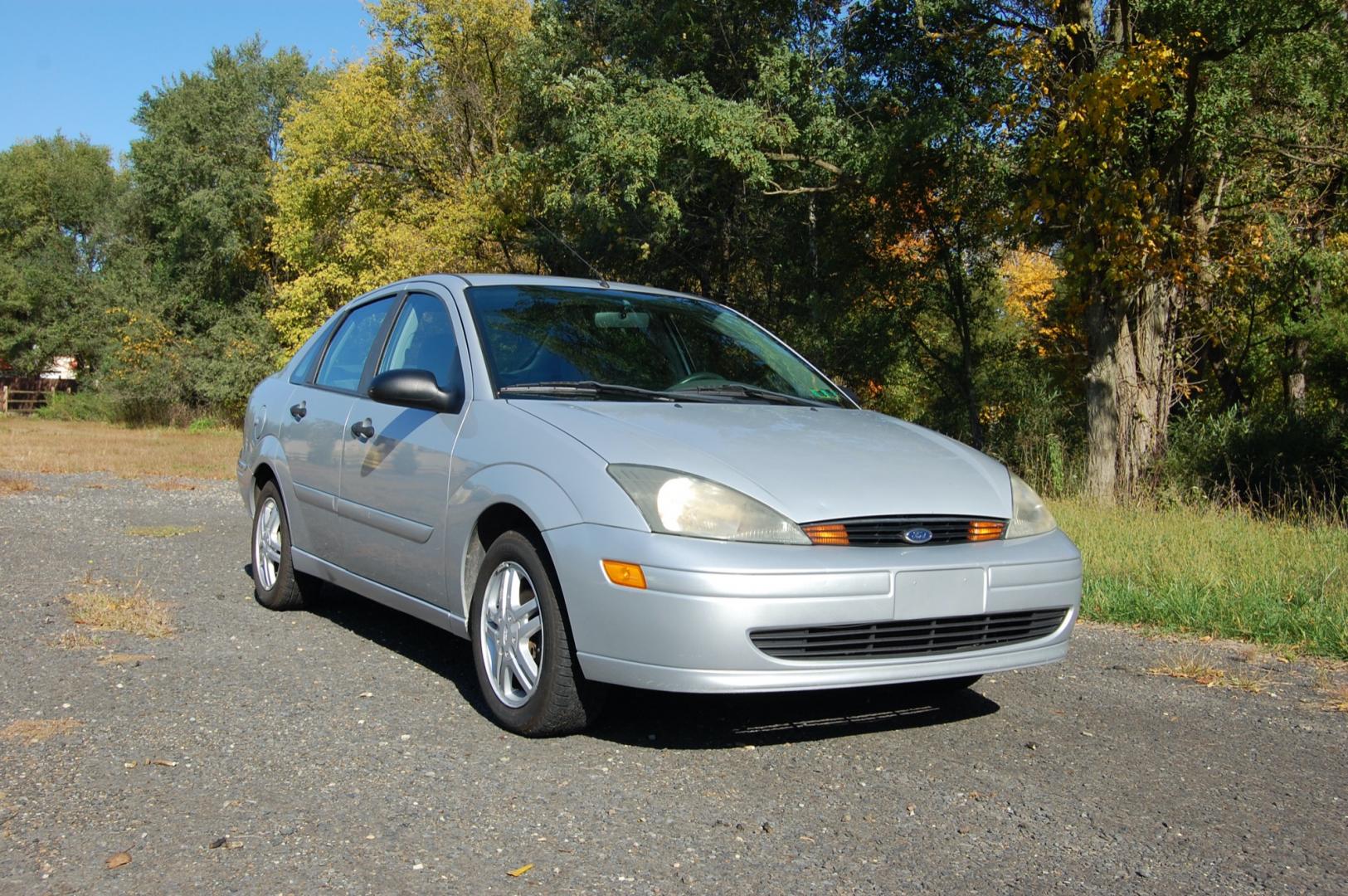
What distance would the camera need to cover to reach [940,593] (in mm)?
4031

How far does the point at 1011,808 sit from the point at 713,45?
18510mm

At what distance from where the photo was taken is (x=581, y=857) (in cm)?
319

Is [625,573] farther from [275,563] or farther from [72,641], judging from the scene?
[275,563]

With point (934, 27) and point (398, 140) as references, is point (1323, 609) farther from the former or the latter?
point (398, 140)

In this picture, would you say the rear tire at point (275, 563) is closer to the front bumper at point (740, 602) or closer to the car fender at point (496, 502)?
the car fender at point (496, 502)

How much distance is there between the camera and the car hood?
4.05 meters

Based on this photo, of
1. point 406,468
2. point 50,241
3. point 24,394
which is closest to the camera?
point 406,468

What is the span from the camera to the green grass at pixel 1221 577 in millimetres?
6262

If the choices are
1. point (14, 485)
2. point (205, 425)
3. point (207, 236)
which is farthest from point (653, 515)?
point (207, 236)

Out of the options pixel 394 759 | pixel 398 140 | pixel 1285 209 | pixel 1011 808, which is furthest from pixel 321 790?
pixel 398 140

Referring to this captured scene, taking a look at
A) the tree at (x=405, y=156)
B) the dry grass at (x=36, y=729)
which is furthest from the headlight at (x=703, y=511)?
the tree at (x=405, y=156)

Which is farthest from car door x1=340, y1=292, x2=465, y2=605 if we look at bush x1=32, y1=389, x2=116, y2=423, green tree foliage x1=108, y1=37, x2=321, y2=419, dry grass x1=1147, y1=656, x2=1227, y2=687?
bush x1=32, y1=389, x2=116, y2=423

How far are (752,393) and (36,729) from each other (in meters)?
3.00

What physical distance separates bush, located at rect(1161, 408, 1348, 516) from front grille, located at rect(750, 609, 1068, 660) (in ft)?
39.5
